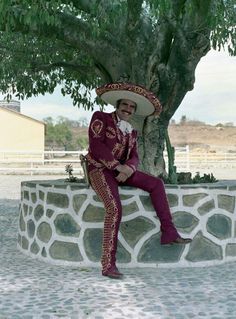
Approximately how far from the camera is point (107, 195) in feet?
16.0

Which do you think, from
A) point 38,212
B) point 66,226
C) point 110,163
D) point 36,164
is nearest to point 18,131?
point 36,164

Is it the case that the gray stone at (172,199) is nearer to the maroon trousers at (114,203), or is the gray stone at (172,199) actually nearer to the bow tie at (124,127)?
the maroon trousers at (114,203)

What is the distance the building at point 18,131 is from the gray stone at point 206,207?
36.2 metres

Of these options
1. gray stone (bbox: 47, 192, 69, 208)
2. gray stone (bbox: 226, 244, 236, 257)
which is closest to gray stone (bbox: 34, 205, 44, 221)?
gray stone (bbox: 47, 192, 69, 208)

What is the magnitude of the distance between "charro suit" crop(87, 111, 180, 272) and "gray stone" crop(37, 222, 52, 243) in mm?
788

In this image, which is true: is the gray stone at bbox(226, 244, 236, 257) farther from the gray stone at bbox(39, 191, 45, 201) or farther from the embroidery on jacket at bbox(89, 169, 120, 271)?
the gray stone at bbox(39, 191, 45, 201)

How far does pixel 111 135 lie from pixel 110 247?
100cm

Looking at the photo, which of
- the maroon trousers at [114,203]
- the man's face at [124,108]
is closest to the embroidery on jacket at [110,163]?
the maroon trousers at [114,203]

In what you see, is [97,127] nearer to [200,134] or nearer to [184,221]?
[184,221]

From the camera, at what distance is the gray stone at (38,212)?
5.66 meters

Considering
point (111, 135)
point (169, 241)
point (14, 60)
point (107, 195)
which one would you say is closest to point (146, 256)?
point (169, 241)

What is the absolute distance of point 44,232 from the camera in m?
5.56

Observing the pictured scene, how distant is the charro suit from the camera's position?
479 centimetres

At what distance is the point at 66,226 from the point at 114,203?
2.56 ft
